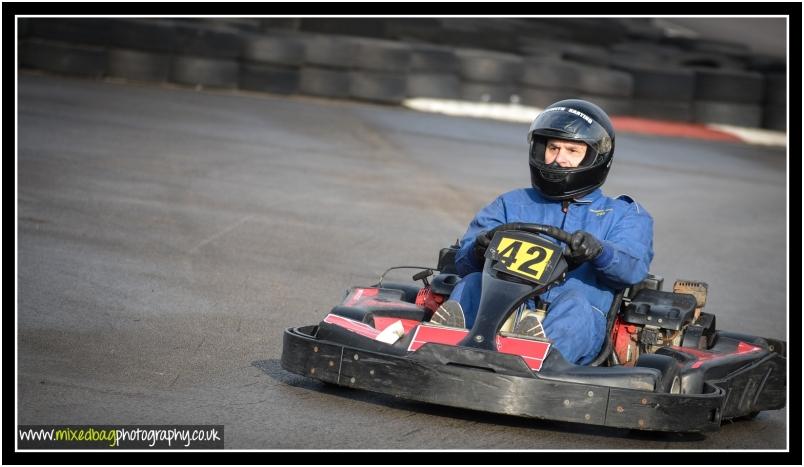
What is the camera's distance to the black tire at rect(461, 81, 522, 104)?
16.4 m

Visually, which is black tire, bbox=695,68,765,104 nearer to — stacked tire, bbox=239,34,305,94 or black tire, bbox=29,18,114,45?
stacked tire, bbox=239,34,305,94

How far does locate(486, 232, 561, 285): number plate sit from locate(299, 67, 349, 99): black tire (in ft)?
36.3

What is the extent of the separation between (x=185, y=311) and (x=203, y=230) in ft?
7.44

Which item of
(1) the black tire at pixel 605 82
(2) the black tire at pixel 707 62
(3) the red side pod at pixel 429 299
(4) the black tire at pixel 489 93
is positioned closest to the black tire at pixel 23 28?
(4) the black tire at pixel 489 93

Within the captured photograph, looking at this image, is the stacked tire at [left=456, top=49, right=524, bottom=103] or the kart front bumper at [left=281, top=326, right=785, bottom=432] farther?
the stacked tire at [left=456, top=49, right=524, bottom=103]

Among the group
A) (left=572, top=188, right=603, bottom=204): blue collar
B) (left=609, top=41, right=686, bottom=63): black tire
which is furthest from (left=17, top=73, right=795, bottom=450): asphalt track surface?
(left=609, top=41, right=686, bottom=63): black tire

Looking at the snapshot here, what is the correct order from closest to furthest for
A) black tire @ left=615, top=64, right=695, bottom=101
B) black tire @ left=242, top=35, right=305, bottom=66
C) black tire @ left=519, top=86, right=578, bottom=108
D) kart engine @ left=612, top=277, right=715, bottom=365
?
kart engine @ left=612, top=277, right=715, bottom=365 < black tire @ left=242, top=35, right=305, bottom=66 < black tire @ left=519, top=86, right=578, bottom=108 < black tire @ left=615, top=64, right=695, bottom=101

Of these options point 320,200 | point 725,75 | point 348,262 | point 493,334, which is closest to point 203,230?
point 348,262

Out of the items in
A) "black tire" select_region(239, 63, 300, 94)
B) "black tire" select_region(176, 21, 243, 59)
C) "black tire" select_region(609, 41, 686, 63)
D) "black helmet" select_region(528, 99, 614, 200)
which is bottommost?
"black helmet" select_region(528, 99, 614, 200)

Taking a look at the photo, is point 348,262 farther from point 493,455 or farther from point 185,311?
point 493,455

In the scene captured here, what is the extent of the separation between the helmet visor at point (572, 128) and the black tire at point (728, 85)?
1169 cm

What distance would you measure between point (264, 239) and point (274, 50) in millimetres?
7687

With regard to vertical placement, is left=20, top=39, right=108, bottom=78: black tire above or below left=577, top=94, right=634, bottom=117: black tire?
above

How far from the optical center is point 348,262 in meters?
8.14
